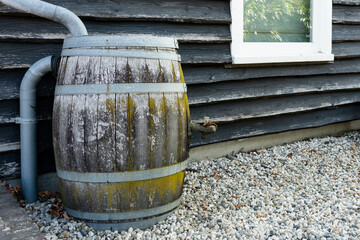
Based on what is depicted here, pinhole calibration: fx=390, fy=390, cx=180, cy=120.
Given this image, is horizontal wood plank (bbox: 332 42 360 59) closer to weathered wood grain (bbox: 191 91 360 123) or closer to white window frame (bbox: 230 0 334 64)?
white window frame (bbox: 230 0 334 64)

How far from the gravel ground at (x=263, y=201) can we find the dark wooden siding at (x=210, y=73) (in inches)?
13.4

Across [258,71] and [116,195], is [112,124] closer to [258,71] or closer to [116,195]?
[116,195]

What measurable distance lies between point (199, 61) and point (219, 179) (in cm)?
93

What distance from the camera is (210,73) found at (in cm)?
316

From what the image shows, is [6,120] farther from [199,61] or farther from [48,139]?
[199,61]

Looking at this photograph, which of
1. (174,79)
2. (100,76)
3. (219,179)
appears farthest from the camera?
(219,179)

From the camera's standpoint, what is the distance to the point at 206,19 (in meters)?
3.06

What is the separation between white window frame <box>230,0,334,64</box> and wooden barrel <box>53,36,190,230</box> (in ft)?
4.38

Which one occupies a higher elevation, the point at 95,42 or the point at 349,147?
the point at 95,42

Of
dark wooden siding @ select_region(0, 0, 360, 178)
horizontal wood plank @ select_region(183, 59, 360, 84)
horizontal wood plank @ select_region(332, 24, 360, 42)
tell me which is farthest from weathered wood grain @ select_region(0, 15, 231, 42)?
horizontal wood plank @ select_region(332, 24, 360, 42)

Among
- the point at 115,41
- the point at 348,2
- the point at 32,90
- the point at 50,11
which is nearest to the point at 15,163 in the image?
the point at 32,90

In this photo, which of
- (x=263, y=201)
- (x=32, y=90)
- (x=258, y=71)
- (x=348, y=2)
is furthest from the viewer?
(x=348, y=2)

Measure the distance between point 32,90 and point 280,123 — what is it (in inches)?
93.5

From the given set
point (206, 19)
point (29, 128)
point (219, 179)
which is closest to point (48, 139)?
point (29, 128)
